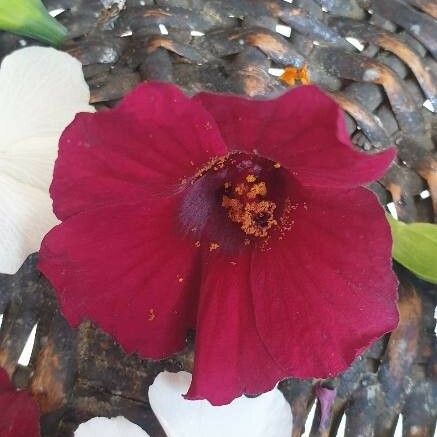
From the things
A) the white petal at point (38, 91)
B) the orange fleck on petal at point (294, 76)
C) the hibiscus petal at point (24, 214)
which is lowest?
the hibiscus petal at point (24, 214)

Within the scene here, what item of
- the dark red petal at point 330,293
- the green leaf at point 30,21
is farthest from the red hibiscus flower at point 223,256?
the green leaf at point 30,21

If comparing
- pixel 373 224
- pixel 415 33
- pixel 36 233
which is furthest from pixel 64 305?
pixel 415 33

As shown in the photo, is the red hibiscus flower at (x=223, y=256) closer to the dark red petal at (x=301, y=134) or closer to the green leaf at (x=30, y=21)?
the dark red petal at (x=301, y=134)

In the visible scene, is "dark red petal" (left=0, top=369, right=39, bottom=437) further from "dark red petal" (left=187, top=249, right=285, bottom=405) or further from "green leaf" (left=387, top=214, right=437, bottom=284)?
"green leaf" (left=387, top=214, right=437, bottom=284)

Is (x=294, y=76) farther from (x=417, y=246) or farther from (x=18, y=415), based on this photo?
(x=18, y=415)

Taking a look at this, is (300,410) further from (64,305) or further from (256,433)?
(64,305)

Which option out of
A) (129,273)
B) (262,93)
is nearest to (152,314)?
(129,273)

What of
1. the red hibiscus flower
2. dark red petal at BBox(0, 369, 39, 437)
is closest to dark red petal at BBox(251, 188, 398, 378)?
the red hibiscus flower
